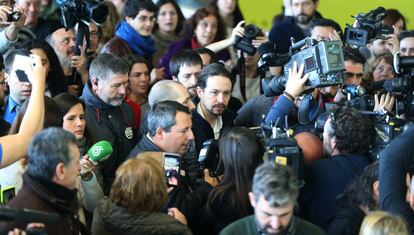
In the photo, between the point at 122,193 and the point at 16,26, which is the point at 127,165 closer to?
the point at 122,193

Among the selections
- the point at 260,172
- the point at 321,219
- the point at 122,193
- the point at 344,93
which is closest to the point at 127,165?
the point at 122,193

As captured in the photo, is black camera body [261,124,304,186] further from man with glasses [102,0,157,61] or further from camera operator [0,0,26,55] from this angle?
man with glasses [102,0,157,61]

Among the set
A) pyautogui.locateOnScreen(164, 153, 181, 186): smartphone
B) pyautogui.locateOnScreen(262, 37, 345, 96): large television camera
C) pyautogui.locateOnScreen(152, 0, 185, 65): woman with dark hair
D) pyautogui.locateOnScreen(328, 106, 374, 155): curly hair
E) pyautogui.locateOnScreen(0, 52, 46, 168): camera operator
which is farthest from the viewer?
pyautogui.locateOnScreen(152, 0, 185, 65): woman with dark hair

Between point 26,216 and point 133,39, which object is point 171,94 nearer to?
point 133,39

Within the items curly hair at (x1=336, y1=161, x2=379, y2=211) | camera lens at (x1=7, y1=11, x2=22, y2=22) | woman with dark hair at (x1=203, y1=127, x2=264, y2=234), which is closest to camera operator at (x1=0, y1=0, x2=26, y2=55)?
camera lens at (x1=7, y1=11, x2=22, y2=22)

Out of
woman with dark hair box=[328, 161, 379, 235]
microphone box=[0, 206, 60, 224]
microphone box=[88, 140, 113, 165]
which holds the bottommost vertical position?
woman with dark hair box=[328, 161, 379, 235]

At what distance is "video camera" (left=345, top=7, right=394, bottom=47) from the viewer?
20.4 ft

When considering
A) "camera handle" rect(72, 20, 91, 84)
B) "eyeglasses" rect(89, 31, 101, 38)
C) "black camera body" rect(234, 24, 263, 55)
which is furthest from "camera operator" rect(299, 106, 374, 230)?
"eyeglasses" rect(89, 31, 101, 38)

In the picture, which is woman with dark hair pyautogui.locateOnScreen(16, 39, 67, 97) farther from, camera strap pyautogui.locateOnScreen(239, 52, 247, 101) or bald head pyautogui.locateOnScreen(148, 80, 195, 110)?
camera strap pyautogui.locateOnScreen(239, 52, 247, 101)

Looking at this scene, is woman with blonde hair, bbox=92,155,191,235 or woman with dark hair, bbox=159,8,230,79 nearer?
woman with blonde hair, bbox=92,155,191,235

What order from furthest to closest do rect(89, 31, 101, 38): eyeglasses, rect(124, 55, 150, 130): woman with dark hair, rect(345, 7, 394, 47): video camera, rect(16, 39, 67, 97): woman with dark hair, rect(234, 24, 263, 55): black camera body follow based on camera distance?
rect(89, 31, 101, 38): eyeglasses, rect(234, 24, 263, 55): black camera body, rect(124, 55, 150, 130): woman with dark hair, rect(16, 39, 67, 97): woman with dark hair, rect(345, 7, 394, 47): video camera

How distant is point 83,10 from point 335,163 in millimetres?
2123

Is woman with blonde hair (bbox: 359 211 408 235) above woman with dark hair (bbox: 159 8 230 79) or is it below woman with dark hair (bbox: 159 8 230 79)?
below

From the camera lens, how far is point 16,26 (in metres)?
6.43
